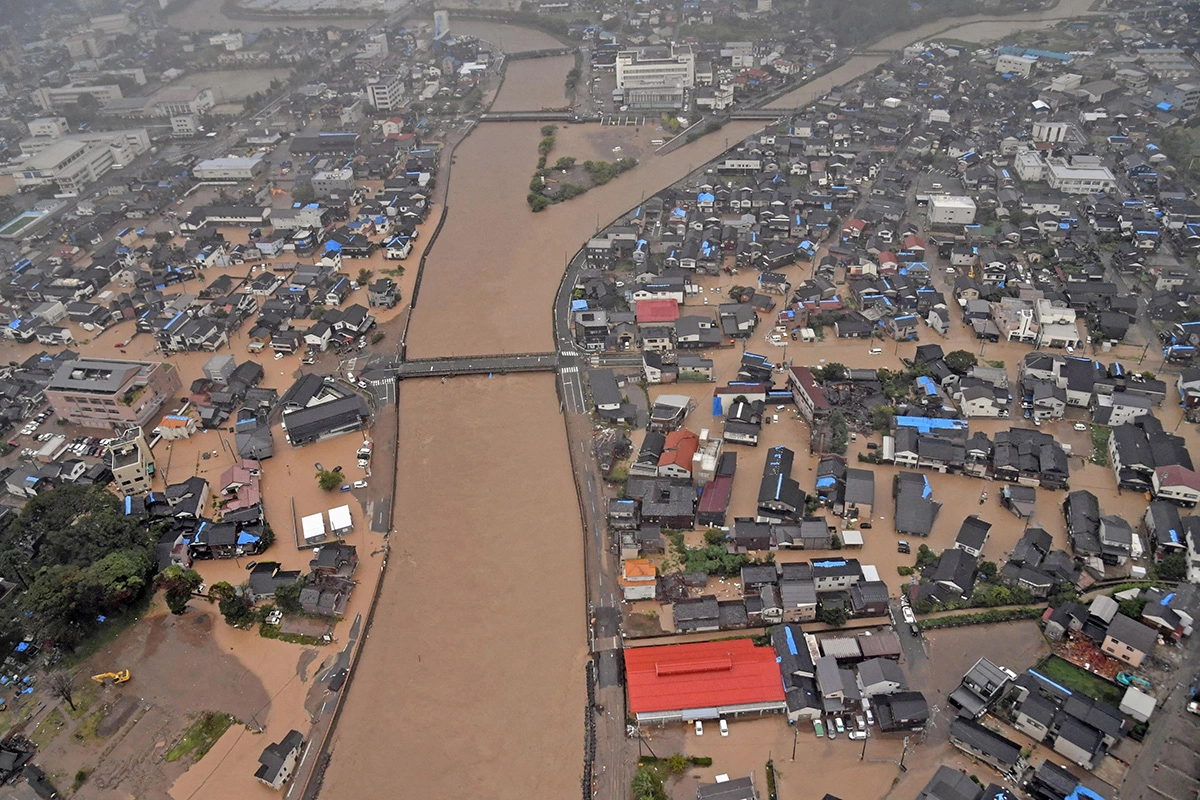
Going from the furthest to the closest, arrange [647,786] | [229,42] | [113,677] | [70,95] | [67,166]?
[229,42], [70,95], [67,166], [113,677], [647,786]

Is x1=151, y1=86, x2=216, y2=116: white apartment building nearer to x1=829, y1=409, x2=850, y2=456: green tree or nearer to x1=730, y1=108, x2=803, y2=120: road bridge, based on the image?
x1=730, y1=108, x2=803, y2=120: road bridge

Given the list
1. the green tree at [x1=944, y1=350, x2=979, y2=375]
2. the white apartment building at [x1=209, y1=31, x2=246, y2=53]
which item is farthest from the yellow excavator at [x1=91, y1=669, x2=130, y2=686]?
the white apartment building at [x1=209, y1=31, x2=246, y2=53]

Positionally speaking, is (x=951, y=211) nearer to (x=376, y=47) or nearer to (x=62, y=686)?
(x=62, y=686)

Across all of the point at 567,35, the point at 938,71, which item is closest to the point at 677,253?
the point at 938,71

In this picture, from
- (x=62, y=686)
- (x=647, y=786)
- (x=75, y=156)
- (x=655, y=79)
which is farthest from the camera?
(x=655, y=79)

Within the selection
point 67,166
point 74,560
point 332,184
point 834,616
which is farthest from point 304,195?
point 834,616

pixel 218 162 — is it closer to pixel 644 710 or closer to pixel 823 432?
pixel 823 432
